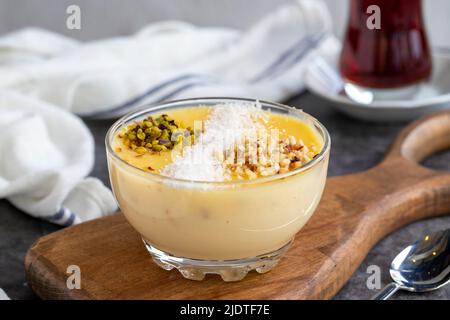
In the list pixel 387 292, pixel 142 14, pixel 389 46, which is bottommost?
pixel 142 14

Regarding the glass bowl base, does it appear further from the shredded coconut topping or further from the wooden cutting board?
the shredded coconut topping

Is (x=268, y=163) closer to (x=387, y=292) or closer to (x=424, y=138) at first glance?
(x=387, y=292)

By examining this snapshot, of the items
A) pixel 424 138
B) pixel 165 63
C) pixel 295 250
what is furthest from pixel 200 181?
pixel 165 63

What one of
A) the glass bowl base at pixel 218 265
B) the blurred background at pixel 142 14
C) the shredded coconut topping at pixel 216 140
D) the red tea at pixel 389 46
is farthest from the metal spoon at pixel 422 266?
the blurred background at pixel 142 14

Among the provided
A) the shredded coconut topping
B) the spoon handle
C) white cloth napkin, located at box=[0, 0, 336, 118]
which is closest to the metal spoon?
the spoon handle

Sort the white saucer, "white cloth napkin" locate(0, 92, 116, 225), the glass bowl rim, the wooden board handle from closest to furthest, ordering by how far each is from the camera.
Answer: the glass bowl rim, "white cloth napkin" locate(0, 92, 116, 225), the wooden board handle, the white saucer

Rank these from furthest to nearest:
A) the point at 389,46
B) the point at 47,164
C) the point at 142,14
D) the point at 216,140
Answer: the point at 142,14, the point at 389,46, the point at 47,164, the point at 216,140

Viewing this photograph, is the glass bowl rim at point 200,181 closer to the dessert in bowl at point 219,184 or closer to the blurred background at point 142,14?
the dessert in bowl at point 219,184
